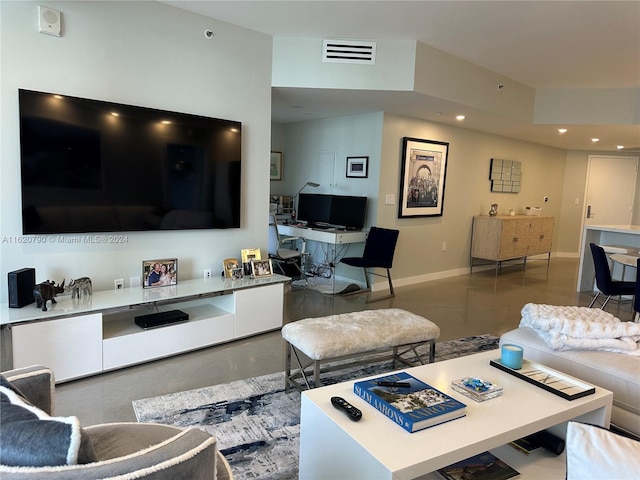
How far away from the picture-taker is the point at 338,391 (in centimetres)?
180

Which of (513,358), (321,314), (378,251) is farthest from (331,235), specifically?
(513,358)

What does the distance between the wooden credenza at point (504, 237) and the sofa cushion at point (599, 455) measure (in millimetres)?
5936

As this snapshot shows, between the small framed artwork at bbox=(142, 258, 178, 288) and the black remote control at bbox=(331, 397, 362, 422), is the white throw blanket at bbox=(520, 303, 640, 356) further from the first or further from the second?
the small framed artwork at bbox=(142, 258, 178, 288)

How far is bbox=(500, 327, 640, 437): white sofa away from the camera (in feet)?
6.78

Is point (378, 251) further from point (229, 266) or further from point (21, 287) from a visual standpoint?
point (21, 287)

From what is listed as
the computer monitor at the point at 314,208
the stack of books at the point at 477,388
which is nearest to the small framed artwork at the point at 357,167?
the computer monitor at the point at 314,208

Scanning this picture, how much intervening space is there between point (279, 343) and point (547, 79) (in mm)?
4580

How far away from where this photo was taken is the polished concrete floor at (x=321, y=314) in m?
2.54

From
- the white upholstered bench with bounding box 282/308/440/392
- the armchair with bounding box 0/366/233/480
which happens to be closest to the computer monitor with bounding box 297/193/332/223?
the white upholstered bench with bounding box 282/308/440/392

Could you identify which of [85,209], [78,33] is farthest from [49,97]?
[85,209]

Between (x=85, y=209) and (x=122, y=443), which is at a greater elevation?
(x=85, y=209)

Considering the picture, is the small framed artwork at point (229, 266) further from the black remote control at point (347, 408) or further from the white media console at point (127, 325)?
the black remote control at point (347, 408)

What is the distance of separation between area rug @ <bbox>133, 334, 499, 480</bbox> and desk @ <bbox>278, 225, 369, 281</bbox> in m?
2.43

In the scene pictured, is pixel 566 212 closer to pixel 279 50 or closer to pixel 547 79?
pixel 547 79
